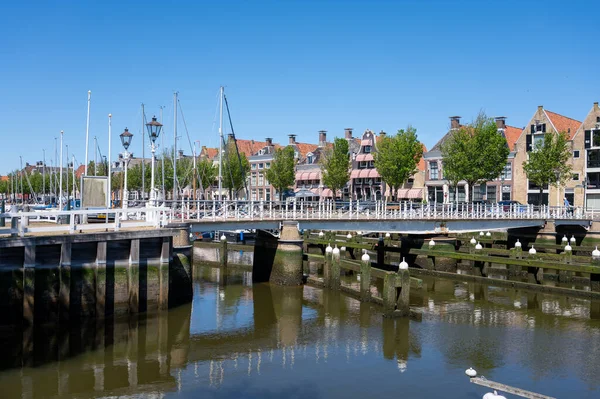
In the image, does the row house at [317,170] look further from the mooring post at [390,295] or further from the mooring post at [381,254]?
the mooring post at [390,295]

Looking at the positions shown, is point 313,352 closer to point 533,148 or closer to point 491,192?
point 533,148

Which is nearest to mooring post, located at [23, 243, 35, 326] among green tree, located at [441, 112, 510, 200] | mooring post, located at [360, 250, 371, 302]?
mooring post, located at [360, 250, 371, 302]

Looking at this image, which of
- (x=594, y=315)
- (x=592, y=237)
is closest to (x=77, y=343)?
(x=594, y=315)

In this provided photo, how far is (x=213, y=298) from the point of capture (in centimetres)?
3584

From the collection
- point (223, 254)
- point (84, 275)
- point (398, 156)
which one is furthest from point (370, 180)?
point (84, 275)

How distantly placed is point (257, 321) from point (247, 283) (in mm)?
11157

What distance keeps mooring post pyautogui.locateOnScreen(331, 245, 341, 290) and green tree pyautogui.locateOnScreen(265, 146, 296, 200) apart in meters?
49.7

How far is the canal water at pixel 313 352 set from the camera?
20016 millimetres

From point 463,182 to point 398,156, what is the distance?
14.4 meters

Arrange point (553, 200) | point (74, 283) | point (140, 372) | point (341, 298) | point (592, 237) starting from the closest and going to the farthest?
point (140, 372), point (74, 283), point (341, 298), point (592, 237), point (553, 200)

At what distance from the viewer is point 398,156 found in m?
73.0

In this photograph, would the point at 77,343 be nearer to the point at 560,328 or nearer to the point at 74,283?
the point at 74,283

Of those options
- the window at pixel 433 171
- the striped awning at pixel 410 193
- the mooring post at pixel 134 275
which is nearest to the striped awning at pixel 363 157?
the striped awning at pixel 410 193

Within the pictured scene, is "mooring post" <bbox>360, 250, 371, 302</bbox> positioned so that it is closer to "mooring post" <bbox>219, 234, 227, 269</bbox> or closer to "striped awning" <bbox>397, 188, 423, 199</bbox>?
"mooring post" <bbox>219, 234, 227, 269</bbox>
